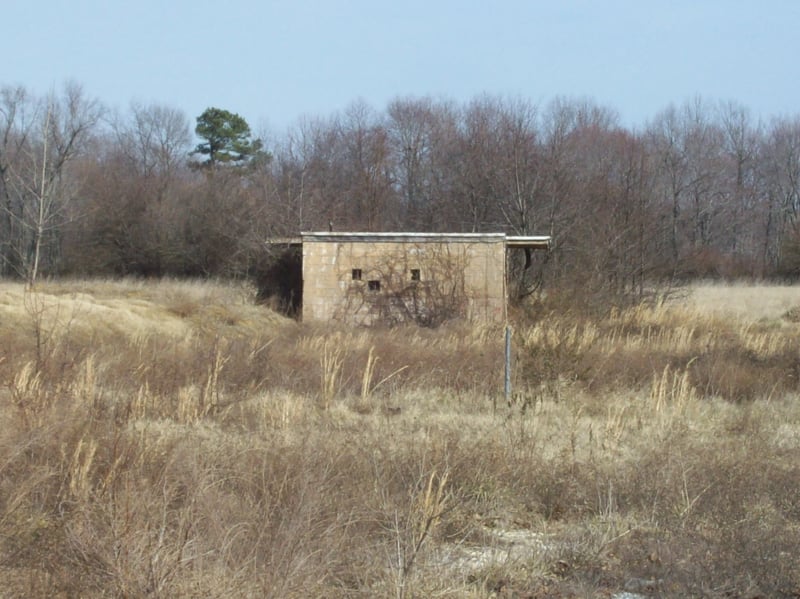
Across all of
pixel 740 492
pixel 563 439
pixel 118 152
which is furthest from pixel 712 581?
pixel 118 152

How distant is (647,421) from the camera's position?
408 inches

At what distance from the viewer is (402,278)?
2642cm

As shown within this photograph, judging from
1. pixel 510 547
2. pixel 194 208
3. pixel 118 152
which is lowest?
pixel 510 547

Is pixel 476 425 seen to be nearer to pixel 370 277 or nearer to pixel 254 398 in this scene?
pixel 254 398

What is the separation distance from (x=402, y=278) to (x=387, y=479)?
64.3 ft

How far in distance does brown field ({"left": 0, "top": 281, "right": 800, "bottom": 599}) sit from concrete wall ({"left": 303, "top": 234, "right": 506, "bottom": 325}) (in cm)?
1243

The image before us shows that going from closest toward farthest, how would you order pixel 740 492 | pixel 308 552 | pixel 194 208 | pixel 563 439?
pixel 308 552 < pixel 740 492 < pixel 563 439 < pixel 194 208

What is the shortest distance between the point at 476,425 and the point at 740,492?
11.5 feet

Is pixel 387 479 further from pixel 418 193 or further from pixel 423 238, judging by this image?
pixel 418 193

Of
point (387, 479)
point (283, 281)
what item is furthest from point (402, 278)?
point (387, 479)

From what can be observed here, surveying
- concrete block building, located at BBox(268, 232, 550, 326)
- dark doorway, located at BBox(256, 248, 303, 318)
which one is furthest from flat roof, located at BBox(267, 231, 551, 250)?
dark doorway, located at BBox(256, 248, 303, 318)

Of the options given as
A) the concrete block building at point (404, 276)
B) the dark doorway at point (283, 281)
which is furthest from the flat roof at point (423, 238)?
the dark doorway at point (283, 281)

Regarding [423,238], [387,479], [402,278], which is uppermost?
[423,238]

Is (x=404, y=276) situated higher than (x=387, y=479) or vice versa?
(x=404, y=276)
